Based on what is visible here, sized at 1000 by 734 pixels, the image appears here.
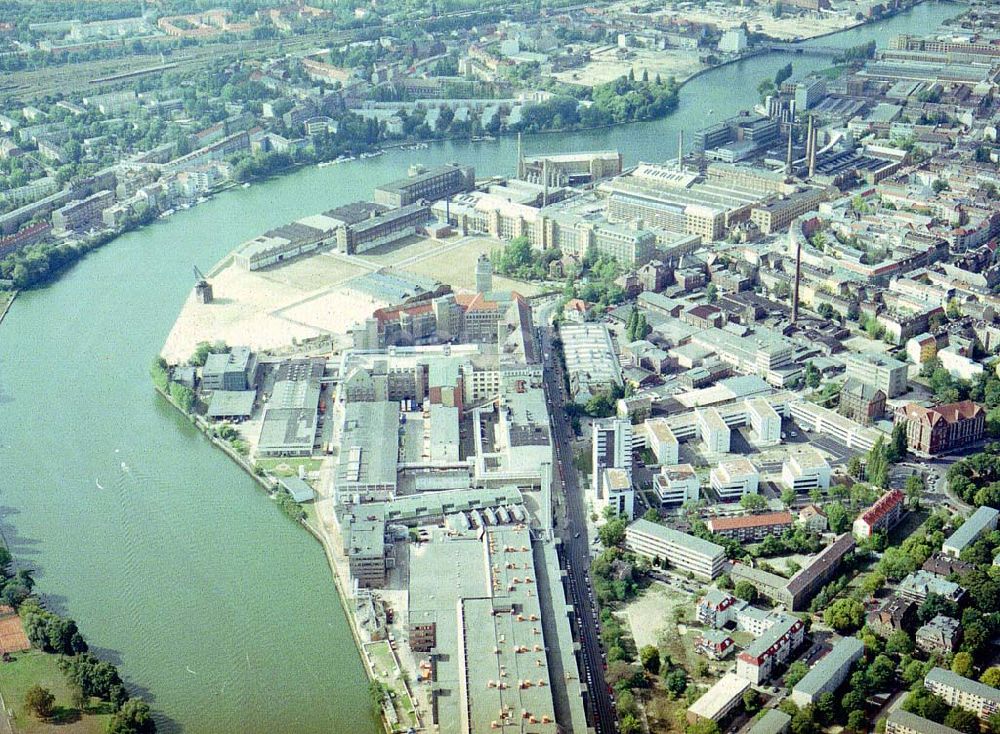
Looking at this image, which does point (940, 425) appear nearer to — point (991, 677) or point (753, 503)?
point (753, 503)

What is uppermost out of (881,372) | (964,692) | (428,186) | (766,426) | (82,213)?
(428,186)

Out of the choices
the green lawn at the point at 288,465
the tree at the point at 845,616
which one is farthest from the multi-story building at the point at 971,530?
the green lawn at the point at 288,465

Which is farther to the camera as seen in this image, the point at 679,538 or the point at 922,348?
the point at 922,348

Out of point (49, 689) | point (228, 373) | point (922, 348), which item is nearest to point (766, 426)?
point (922, 348)

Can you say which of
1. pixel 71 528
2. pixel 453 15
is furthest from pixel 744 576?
pixel 453 15

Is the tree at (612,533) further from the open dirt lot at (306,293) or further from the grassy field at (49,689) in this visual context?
the open dirt lot at (306,293)
